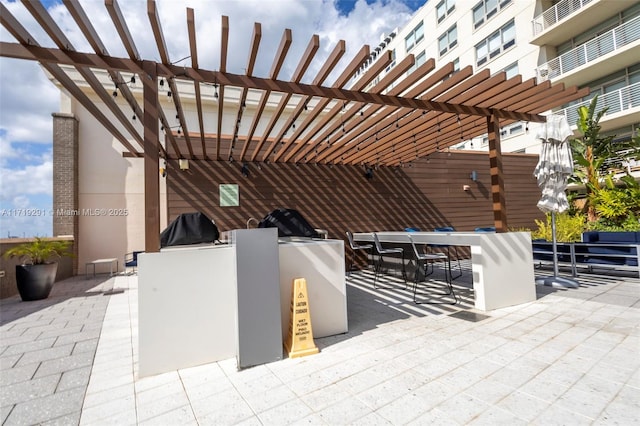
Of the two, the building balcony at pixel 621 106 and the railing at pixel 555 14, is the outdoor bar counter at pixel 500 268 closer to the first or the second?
the building balcony at pixel 621 106

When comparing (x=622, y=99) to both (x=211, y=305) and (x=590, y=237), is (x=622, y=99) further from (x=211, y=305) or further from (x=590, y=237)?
(x=211, y=305)

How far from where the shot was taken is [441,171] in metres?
9.40

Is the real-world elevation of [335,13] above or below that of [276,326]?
above

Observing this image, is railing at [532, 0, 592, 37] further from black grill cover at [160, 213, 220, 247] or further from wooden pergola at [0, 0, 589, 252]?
black grill cover at [160, 213, 220, 247]

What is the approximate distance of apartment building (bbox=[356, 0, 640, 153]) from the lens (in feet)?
38.8

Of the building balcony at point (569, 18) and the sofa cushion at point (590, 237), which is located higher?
the building balcony at point (569, 18)

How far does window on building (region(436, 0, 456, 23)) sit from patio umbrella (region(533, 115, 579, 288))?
1813cm

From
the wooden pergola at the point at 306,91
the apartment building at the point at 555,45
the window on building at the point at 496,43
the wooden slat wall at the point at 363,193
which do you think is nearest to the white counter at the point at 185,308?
the wooden pergola at the point at 306,91

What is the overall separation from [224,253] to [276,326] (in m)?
0.85

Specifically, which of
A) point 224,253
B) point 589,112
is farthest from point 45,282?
point 589,112

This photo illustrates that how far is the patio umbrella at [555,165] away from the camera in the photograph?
16.5 feet

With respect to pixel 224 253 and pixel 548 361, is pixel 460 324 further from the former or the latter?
pixel 224 253

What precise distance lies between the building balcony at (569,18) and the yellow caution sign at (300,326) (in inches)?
663

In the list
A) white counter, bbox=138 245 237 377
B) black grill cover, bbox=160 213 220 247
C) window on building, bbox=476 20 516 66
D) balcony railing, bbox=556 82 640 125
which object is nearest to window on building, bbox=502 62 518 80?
window on building, bbox=476 20 516 66
